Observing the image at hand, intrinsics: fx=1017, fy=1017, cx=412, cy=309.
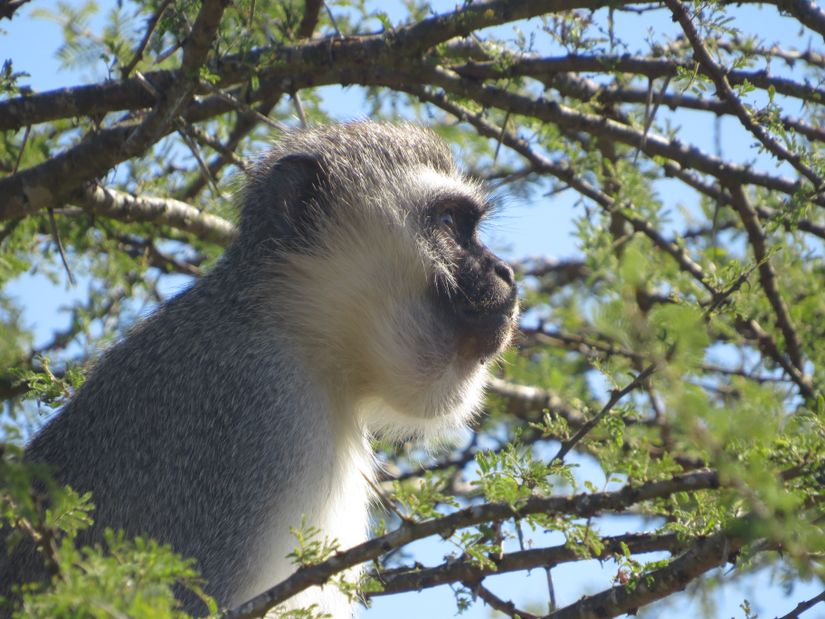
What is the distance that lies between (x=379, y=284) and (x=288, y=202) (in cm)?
58

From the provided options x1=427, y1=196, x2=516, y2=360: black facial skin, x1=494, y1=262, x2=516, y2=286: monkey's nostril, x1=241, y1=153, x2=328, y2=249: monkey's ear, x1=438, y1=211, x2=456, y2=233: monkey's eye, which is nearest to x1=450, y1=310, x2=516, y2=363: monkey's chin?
x1=427, y1=196, x2=516, y2=360: black facial skin

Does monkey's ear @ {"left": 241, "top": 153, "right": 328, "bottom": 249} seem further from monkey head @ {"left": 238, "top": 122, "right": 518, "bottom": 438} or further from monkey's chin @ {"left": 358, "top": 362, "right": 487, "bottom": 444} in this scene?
monkey's chin @ {"left": 358, "top": 362, "right": 487, "bottom": 444}

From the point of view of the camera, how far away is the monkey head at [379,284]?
4.61 metres

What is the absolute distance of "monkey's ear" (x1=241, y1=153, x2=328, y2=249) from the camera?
479 cm

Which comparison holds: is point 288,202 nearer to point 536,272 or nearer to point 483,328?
point 483,328

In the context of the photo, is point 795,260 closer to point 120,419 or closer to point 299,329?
point 299,329

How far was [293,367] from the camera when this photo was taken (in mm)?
4434

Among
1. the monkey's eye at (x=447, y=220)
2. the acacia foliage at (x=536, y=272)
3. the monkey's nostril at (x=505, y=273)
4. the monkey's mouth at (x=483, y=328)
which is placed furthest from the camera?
the monkey's eye at (x=447, y=220)

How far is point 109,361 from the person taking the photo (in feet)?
15.2

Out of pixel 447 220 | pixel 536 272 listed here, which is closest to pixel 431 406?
pixel 447 220

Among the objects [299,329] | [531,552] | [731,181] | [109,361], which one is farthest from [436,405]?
[731,181]


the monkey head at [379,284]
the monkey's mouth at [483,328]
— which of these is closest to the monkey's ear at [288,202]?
the monkey head at [379,284]

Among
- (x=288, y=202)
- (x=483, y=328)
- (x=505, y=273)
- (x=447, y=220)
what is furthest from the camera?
(x=447, y=220)

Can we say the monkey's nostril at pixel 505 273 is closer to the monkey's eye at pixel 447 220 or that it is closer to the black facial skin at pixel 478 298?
the black facial skin at pixel 478 298
